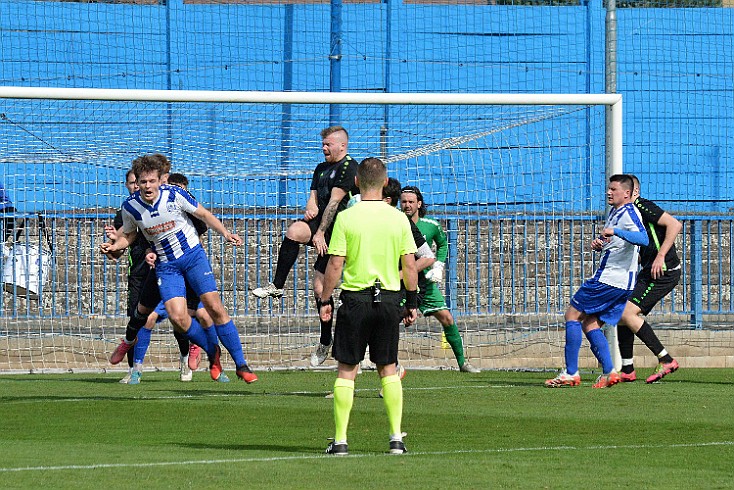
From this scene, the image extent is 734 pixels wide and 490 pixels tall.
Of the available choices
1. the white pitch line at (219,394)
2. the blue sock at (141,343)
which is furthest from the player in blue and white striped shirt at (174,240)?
the blue sock at (141,343)

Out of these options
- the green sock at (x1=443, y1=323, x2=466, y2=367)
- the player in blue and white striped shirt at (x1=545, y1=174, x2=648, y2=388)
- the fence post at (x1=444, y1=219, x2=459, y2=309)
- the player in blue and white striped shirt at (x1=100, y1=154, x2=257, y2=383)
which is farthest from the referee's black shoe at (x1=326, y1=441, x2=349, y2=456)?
the fence post at (x1=444, y1=219, x2=459, y2=309)

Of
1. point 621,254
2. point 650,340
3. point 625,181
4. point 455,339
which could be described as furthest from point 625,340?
point 455,339

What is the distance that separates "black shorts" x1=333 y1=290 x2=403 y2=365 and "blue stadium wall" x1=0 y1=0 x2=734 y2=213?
1327 cm

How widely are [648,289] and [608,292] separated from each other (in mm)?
820

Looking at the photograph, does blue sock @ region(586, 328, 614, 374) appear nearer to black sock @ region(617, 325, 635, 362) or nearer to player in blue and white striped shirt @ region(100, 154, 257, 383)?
black sock @ region(617, 325, 635, 362)

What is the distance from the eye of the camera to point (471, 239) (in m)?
19.5

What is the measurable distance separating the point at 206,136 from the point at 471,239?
3.82 m

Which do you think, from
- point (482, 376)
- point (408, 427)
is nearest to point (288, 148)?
point (482, 376)

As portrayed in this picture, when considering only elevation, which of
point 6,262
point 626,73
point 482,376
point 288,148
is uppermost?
point 626,73

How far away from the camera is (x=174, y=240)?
1227cm

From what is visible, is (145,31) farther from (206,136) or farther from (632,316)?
(632,316)

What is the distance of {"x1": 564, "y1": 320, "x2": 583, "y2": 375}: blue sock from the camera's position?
14.2m

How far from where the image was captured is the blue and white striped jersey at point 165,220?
12.2m

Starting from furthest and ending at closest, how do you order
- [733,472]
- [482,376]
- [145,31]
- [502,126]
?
[145,31], [502,126], [482,376], [733,472]
